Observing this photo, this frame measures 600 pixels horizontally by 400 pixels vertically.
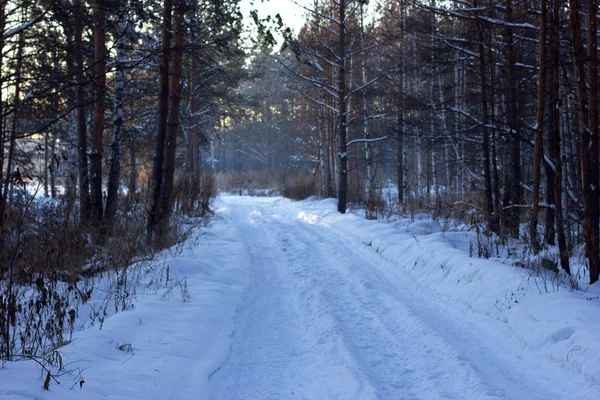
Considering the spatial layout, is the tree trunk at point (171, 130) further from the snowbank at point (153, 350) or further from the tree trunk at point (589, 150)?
the tree trunk at point (589, 150)

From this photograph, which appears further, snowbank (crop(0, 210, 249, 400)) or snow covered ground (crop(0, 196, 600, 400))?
→ snow covered ground (crop(0, 196, 600, 400))

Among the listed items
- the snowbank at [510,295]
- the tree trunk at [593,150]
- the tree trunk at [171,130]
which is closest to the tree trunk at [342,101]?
the tree trunk at [171,130]

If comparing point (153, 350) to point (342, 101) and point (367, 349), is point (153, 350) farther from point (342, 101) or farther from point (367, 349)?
point (342, 101)

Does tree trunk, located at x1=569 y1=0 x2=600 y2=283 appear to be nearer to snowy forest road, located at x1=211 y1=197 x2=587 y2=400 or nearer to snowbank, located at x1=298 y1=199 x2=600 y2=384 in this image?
snowbank, located at x1=298 y1=199 x2=600 y2=384

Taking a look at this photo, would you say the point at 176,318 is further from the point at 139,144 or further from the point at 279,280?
the point at 139,144

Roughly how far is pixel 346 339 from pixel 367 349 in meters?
0.28

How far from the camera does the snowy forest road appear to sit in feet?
11.2

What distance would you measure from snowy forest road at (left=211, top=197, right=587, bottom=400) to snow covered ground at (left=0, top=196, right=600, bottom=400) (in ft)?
0.05

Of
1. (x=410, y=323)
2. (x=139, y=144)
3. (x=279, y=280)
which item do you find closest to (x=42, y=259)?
(x=279, y=280)

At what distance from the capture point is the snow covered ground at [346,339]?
11.0 ft

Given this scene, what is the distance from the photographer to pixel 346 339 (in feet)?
14.4

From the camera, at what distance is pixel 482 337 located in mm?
4500

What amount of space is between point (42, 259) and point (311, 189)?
2016 centimetres

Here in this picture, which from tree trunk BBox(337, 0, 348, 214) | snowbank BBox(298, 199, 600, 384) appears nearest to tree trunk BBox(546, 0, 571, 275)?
snowbank BBox(298, 199, 600, 384)
